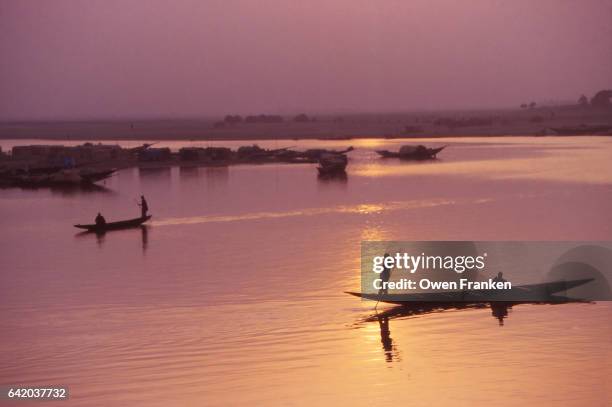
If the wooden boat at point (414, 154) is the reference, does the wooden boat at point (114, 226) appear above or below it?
below

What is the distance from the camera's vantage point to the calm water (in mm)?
13398

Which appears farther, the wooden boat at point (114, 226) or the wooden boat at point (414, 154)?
the wooden boat at point (414, 154)

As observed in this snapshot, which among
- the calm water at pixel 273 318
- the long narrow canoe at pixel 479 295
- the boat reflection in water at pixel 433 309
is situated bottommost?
the calm water at pixel 273 318

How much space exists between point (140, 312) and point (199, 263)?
6620 millimetres

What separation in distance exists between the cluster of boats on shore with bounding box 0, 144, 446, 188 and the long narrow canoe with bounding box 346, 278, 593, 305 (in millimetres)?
38623

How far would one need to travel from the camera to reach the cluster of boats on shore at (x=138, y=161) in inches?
2211

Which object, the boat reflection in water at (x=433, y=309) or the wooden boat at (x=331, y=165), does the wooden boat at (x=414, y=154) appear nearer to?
the wooden boat at (x=331, y=165)

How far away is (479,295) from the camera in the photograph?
60.1 feet

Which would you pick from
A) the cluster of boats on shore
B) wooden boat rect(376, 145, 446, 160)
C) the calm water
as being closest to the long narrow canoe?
the calm water

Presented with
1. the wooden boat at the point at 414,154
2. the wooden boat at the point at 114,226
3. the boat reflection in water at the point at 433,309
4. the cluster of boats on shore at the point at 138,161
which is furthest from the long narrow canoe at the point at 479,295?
the wooden boat at the point at 414,154

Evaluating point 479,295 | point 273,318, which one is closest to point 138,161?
point 273,318

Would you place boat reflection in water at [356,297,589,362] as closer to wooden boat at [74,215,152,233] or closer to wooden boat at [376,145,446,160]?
wooden boat at [74,215,152,233]

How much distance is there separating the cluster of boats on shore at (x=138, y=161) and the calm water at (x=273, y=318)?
45.3 ft

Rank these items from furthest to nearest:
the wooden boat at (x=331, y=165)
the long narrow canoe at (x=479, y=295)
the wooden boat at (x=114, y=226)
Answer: the wooden boat at (x=331, y=165) < the wooden boat at (x=114, y=226) < the long narrow canoe at (x=479, y=295)
